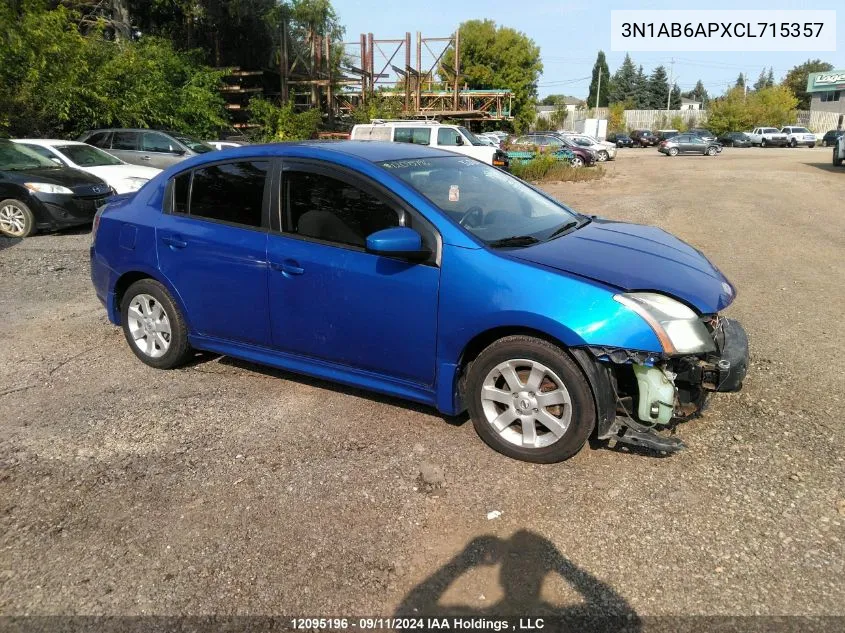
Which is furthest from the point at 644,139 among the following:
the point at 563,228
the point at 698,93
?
the point at 698,93

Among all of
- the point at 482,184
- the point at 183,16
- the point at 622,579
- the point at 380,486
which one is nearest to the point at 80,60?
the point at 183,16

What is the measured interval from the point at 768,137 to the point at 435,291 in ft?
189

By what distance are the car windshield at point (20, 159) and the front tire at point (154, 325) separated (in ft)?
25.4

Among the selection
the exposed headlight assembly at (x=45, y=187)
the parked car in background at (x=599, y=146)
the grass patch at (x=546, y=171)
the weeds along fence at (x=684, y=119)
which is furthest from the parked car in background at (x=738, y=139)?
the exposed headlight assembly at (x=45, y=187)

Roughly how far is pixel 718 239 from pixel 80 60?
1701 centimetres

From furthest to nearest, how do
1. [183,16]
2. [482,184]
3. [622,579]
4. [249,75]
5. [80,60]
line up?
1. [249,75]
2. [183,16]
3. [80,60]
4. [482,184]
5. [622,579]

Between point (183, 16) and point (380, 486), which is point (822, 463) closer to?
point (380, 486)

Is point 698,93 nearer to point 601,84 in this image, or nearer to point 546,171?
point 601,84

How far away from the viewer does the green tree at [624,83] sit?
363 feet

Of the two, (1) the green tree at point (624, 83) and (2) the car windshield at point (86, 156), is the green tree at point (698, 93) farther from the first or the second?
(2) the car windshield at point (86, 156)

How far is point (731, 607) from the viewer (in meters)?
2.57

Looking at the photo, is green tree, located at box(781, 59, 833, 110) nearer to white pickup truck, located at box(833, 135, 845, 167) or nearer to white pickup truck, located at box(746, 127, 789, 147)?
white pickup truck, located at box(746, 127, 789, 147)

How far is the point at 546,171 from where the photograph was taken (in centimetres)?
2195

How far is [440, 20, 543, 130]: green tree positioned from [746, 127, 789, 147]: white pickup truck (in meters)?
17.9
